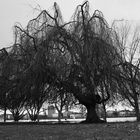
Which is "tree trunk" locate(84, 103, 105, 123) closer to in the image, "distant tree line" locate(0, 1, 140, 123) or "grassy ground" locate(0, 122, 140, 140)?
"distant tree line" locate(0, 1, 140, 123)

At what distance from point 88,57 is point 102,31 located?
2.21m

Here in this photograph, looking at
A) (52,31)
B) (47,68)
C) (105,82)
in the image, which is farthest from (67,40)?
(105,82)

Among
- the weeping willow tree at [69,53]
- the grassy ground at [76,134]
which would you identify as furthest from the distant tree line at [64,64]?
the grassy ground at [76,134]

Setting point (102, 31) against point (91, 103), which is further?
point (91, 103)

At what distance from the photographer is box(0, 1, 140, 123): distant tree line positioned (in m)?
18.9

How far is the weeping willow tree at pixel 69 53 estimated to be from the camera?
18.8m

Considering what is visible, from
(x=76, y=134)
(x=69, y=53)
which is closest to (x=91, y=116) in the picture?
(x=69, y=53)

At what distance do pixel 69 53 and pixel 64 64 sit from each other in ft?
4.33

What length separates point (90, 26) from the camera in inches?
798

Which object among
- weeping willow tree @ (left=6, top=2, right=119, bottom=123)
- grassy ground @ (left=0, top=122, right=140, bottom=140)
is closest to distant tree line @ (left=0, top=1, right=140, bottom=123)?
weeping willow tree @ (left=6, top=2, right=119, bottom=123)

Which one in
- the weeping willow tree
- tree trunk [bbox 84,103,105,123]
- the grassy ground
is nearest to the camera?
the grassy ground

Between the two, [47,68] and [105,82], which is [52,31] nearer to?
[47,68]

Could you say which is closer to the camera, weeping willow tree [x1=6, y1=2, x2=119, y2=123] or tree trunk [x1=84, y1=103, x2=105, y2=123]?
weeping willow tree [x1=6, y1=2, x2=119, y2=123]

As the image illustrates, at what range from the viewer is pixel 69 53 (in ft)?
64.0
